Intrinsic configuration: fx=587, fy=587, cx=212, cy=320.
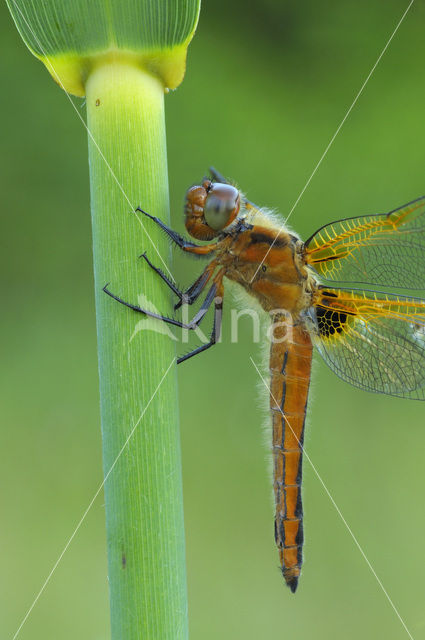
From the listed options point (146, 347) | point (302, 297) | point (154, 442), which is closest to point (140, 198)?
point (146, 347)

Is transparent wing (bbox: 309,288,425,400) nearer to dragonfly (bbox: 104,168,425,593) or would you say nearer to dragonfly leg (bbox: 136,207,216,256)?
dragonfly (bbox: 104,168,425,593)

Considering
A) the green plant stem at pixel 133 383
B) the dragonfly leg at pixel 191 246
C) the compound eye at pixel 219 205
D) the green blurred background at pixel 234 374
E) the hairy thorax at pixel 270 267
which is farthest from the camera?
the green blurred background at pixel 234 374

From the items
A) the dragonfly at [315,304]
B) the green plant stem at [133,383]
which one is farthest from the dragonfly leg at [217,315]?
the green plant stem at [133,383]

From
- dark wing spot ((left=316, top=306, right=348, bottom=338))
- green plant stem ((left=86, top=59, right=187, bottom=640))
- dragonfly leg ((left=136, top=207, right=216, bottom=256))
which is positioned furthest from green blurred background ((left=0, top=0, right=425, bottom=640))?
green plant stem ((left=86, top=59, right=187, bottom=640))

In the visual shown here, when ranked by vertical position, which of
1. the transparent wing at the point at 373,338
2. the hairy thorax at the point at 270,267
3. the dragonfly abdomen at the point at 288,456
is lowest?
the dragonfly abdomen at the point at 288,456

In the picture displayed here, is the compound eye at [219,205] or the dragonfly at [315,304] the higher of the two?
the compound eye at [219,205]

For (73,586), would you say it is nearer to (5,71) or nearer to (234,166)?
(234,166)

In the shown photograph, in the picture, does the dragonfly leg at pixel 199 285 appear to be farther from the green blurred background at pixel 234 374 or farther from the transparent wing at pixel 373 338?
the green blurred background at pixel 234 374
